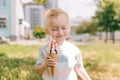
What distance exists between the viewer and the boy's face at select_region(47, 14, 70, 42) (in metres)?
2.73

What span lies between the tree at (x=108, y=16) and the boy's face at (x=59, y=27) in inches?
1300

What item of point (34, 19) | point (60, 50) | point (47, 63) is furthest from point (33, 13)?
point (47, 63)

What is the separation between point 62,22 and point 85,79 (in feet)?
1.58

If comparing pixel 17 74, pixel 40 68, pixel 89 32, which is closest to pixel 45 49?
pixel 40 68

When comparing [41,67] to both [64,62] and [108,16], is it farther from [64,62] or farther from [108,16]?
[108,16]

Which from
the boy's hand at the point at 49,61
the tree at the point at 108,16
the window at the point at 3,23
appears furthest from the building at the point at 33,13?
the boy's hand at the point at 49,61

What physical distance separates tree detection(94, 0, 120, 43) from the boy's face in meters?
33.0

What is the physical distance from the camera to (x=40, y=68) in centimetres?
274

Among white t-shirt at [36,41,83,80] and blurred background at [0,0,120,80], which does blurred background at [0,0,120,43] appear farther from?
white t-shirt at [36,41,83,80]

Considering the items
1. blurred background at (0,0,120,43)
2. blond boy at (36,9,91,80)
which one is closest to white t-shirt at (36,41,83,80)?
blond boy at (36,9,91,80)

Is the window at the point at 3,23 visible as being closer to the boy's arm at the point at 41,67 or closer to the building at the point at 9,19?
the building at the point at 9,19

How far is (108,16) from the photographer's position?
35719 millimetres

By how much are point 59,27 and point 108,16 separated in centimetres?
3333

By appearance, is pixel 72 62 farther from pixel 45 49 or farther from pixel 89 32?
pixel 89 32
